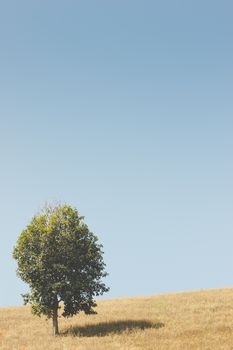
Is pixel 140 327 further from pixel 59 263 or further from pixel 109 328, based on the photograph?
pixel 59 263

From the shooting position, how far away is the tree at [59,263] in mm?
40344

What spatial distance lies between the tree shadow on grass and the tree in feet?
5.26

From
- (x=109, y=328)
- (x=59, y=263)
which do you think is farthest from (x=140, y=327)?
(x=59, y=263)

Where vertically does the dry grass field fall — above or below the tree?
below

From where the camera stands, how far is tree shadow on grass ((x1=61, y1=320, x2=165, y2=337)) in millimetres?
39250

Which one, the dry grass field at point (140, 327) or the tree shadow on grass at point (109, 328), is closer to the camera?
the dry grass field at point (140, 327)

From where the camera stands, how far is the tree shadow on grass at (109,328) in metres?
39.2

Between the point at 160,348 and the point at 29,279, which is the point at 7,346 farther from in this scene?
the point at 160,348

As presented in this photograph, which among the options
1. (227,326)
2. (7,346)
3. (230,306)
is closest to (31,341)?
(7,346)

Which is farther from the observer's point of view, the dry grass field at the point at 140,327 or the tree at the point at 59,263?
the tree at the point at 59,263

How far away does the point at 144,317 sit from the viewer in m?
44.9

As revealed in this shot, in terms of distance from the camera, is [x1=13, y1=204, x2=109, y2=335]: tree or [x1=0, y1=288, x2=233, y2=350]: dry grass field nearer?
[x1=0, y1=288, x2=233, y2=350]: dry grass field

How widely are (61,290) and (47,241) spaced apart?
4.18m

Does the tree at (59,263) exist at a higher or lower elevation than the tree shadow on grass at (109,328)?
higher
